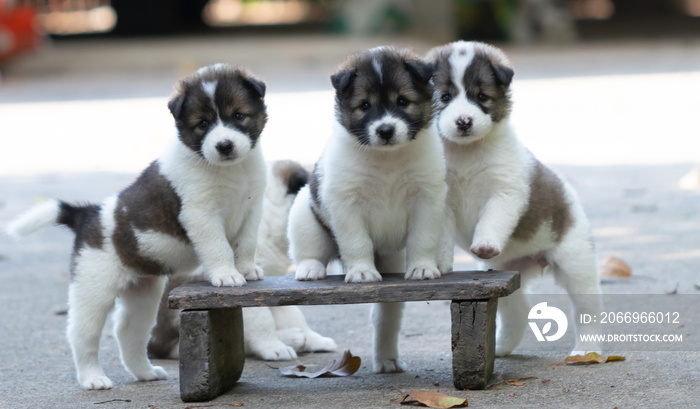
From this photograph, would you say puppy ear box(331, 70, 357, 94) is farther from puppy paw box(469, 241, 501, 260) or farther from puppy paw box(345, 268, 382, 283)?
puppy paw box(469, 241, 501, 260)

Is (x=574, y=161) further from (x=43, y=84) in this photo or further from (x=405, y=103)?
(x=43, y=84)

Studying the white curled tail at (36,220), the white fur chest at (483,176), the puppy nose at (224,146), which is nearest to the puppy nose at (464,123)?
the white fur chest at (483,176)

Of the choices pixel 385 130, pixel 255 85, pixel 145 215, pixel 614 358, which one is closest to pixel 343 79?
pixel 385 130

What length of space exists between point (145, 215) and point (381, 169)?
1261 millimetres

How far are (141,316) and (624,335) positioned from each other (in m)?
2.81

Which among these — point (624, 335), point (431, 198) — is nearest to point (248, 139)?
point (431, 198)

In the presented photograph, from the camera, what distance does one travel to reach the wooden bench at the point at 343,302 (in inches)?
169

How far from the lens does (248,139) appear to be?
4598 millimetres

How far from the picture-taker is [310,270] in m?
4.79

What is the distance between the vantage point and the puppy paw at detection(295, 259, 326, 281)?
475cm

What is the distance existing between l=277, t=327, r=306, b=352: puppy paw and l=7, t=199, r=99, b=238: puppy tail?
1.48 meters

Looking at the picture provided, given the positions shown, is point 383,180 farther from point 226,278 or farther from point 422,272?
point 226,278

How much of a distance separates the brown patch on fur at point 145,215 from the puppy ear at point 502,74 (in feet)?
5.79

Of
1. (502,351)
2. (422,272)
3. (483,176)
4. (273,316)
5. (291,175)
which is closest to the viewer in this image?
(422,272)
